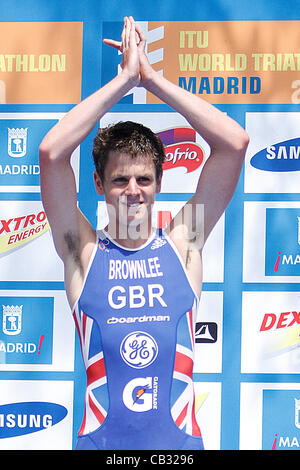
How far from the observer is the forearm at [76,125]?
69.3 inches

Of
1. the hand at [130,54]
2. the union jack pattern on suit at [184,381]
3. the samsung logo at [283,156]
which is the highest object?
the hand at [130,54]

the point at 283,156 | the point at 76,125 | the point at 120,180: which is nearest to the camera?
the point at 76,125

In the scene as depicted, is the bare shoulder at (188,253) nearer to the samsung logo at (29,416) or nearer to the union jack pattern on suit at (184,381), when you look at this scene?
the union jack pattern on suit at (184,381)

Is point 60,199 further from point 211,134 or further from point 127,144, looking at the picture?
point 211,134

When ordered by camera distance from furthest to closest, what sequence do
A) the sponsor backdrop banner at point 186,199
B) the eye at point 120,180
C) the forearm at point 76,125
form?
the sponsor backdrop banner at point 186,199 < the eye at point 120,180 < the forearm at point 76,125

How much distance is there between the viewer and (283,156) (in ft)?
9.40

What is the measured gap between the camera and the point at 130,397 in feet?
5.83

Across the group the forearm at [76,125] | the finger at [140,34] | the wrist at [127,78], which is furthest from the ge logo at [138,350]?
the finger at [140,34]

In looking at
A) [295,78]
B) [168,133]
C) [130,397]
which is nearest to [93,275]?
[130,397]

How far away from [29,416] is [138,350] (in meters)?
1.40

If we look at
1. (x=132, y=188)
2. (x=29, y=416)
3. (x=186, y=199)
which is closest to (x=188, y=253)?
(x=132, y=188)

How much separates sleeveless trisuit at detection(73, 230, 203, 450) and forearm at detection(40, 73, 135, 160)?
401 millimetres

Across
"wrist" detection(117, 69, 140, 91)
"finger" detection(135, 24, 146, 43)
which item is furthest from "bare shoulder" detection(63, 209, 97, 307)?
"finger" detection(135, 24, 146, 43)

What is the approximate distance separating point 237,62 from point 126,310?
1.65 m
